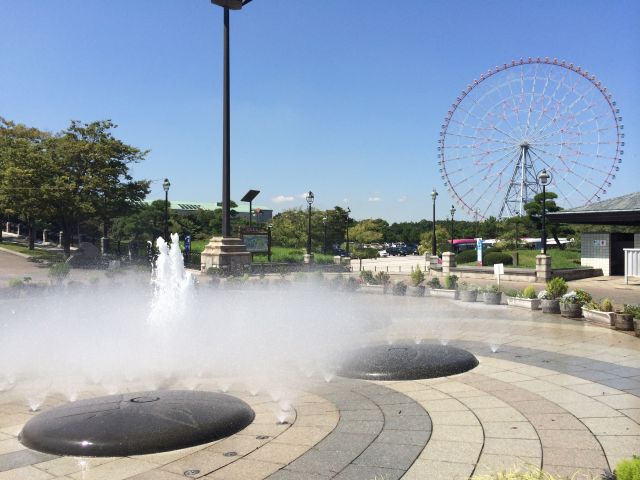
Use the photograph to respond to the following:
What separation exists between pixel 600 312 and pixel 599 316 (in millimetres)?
159

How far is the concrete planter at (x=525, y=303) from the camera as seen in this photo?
21328 millimetres

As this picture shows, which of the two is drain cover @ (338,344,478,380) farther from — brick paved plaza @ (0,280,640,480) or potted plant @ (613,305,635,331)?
potted plant @ (613,305,635,331)

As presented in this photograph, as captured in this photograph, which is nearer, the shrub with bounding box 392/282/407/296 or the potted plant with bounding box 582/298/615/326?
the potted plant with bounding box 582/298/615/326

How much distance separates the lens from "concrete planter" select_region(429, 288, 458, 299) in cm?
2543

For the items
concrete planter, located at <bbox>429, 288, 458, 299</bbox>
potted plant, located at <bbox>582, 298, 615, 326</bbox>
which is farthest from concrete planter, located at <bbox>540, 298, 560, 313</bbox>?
concrete planter, located at <bbox>429, 288, 458, 299</bbox>

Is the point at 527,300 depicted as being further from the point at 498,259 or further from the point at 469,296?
the point at 498,259

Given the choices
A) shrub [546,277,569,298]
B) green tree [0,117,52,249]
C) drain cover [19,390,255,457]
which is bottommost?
drain cover [19,390,255,457]

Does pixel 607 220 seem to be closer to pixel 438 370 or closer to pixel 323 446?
pixel 438 370

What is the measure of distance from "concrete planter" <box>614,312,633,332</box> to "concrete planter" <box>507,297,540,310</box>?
503 centimetres

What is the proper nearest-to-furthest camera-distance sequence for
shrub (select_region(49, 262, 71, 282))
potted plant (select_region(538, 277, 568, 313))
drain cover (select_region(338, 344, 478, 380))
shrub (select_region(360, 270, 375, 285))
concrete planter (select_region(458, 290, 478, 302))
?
drain cover (select_region(338, 344, 478, 380))
potted plant (select_region(538, 277, 568, 313))
concrete planter (select_region(458, 290, 478, 302))
shrub (select_region(360, 270, 375, 285))
shrub (select_region(49, 262, 71, 282))

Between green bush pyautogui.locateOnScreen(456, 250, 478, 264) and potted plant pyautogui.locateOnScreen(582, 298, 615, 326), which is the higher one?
green bush pyautogui.locateOnScreen(456, 250, 478, 264)

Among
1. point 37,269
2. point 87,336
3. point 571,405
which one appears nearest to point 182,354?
point 87,336

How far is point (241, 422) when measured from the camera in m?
7.59

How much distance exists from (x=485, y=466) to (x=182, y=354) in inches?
347
